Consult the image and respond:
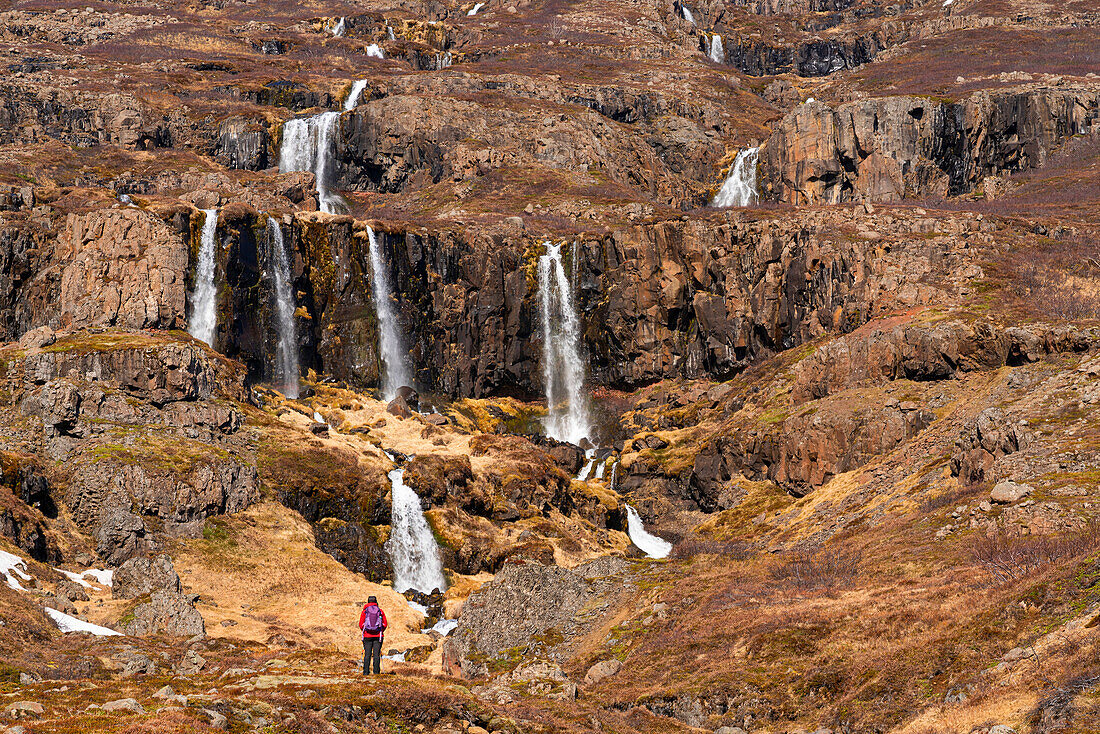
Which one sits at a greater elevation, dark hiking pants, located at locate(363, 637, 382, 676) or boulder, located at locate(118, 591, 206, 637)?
dark hiking pants, located at locate(363, 637, 382, 676)

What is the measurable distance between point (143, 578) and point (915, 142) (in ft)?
333

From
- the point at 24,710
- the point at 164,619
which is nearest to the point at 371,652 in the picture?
the point at 24,710

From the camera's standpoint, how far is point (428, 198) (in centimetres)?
11875

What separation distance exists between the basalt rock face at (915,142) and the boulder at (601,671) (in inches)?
3597

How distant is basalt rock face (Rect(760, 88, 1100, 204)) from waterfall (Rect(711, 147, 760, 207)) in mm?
4517

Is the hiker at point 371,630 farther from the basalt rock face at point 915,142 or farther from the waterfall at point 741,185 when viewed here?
the waterfall at point 741,185

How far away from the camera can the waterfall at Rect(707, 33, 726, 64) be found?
624 feet

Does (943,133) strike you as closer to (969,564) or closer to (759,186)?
(759,186)

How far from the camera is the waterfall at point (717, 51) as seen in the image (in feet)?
624

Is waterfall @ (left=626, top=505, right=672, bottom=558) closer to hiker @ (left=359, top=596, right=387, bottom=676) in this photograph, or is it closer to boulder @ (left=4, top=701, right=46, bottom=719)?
hiker @ (left=359, top=596, right=387, bottom=676)

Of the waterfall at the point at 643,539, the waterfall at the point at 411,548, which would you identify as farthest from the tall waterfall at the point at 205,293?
the waterfall at the point at 643,539

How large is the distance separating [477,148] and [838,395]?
242 ft

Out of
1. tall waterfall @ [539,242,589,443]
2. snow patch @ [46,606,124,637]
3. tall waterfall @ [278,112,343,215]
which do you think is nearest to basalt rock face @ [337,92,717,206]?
tall waterfall @ [278,112,343,215]

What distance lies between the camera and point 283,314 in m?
84.4
